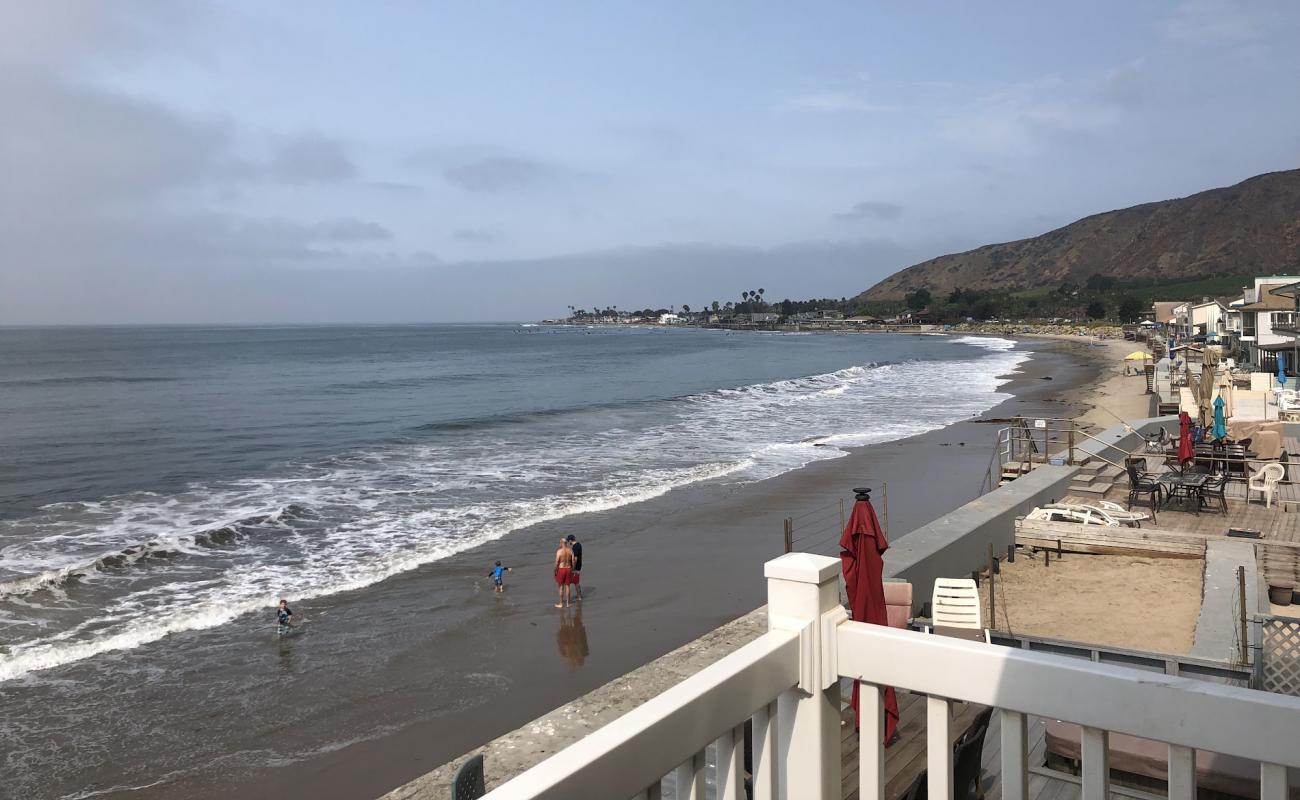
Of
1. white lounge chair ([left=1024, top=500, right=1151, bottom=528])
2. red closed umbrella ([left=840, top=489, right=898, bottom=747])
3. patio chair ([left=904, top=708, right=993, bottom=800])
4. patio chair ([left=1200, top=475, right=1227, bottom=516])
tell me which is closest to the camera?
patio chair ([left=904, top=708, right=993, bottom=800])

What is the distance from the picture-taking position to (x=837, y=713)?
8.48 ft

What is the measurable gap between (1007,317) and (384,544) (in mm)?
176896

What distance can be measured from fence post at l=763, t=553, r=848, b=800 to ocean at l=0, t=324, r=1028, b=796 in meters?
9.36

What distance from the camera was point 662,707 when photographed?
2.16m

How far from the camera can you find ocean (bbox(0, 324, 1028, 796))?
1355 cm

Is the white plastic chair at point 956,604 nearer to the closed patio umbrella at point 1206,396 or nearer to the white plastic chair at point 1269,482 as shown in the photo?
the white plastic chair at point 1269,482

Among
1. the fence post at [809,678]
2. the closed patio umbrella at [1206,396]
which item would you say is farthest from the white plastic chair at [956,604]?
the closed patio umbrella at [1206,396]

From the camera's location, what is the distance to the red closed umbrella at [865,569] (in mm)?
5074

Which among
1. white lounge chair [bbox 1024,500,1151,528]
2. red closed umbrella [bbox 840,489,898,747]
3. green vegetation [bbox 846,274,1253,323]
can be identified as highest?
green vegetation [bbox 846,274,1253,323]

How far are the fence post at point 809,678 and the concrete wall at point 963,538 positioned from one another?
6102 millimetres

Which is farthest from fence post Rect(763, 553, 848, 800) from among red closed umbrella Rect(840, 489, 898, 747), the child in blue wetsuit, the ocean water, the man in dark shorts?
the ocean water

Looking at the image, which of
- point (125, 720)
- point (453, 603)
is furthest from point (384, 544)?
point (125, 720)

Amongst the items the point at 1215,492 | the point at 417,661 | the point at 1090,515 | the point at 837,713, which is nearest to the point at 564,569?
the point at 417,661

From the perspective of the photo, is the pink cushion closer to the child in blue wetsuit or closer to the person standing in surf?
the child in blue wetsuit
